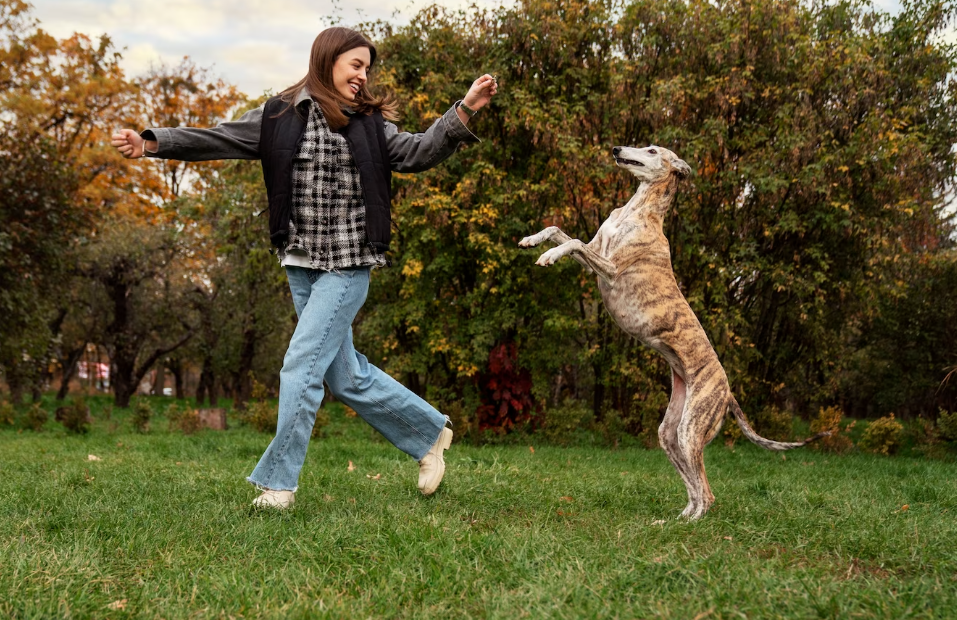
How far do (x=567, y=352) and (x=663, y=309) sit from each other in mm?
7791

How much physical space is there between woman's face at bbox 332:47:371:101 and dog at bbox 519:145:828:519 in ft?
4.28

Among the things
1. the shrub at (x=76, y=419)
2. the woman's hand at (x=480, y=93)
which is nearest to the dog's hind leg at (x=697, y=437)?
the woman's hand at (x=480, y=93)

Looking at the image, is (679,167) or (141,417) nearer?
(679,167)

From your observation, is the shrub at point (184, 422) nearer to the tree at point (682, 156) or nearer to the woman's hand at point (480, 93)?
the tree at point (682, 156)

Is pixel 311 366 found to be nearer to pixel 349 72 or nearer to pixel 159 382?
pixel 349 72

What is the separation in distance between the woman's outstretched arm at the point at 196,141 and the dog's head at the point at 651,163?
2056 millimetres

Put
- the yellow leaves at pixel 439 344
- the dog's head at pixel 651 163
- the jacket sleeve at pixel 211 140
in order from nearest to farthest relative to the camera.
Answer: the jacket sleeve at pixel 211 140, the dog's head at pixel 651 163, the yellow leaves at pixel 439 344

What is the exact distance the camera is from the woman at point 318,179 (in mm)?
3857

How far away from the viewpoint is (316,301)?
3.88 meters

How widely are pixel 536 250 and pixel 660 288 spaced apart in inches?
276

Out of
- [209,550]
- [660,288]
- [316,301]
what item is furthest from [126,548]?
[660,288]

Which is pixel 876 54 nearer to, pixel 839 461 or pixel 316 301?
pixel 839 461

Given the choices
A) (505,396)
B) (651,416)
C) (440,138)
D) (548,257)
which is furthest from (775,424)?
(440,138)

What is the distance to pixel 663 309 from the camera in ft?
13.1
